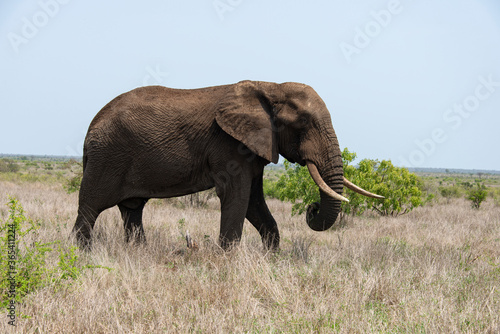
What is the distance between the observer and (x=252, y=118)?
611cm

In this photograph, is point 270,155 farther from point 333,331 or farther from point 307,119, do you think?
point 333,331

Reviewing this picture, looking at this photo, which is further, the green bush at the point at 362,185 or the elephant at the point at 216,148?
the green bush at the point at 362,185

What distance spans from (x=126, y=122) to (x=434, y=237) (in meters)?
6.12

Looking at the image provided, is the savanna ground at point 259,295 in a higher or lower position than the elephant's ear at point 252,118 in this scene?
lower

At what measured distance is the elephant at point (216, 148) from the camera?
594cm

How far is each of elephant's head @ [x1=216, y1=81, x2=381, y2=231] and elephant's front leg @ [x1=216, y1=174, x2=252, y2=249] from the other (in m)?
0.49

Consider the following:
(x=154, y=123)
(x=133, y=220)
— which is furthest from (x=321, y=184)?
(x=133, y=220)

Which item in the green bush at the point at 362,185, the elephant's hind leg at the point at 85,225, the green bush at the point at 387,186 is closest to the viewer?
the elephant's hind leg at the point at 85,225

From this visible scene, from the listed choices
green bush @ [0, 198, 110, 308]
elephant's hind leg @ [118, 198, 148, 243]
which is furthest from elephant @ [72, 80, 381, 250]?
green bush @ [0, 198, 110, 308]

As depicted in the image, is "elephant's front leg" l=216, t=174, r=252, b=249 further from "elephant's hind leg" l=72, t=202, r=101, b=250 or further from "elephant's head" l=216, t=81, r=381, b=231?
"elephant's hind leg" l=72, t=202, r=101, b=250

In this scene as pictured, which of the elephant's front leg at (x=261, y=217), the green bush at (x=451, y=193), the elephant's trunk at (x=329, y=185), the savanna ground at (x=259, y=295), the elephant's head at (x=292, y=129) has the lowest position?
the green bush at (x=451, y=193)

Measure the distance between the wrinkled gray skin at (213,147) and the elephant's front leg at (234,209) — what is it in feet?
0.04

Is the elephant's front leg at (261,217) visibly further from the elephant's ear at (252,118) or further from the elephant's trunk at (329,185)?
the elephant's trunk at (329,185)

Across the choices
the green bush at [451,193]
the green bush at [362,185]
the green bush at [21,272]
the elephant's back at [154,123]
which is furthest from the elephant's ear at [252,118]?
the green bush at [451,193]
